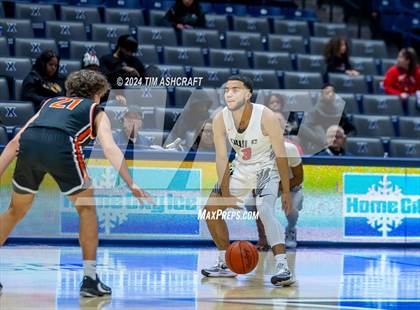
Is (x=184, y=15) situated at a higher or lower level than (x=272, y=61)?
higher

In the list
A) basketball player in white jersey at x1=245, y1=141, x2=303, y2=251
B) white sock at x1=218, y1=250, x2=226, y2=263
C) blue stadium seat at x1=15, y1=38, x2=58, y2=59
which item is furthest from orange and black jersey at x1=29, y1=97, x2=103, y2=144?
blue stadium seat at x1=15, y1=38, x2=58, y2=59

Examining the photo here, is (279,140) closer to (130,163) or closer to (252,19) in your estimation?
(130,163)

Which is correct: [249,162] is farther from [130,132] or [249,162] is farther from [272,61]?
[272,61]

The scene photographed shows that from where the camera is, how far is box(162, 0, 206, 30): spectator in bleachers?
1606 centimetres

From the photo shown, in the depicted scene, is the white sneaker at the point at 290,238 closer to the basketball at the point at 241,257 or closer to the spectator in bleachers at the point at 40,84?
the spectator in bleachers at the point at 40,84

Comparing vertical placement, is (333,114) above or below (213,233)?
above

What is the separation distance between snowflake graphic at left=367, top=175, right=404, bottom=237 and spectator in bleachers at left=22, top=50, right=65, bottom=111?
13.5 ft

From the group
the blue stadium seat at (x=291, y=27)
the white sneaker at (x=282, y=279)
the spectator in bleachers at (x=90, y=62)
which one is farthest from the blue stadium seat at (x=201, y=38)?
the white sneaker at (x=282, y=279)

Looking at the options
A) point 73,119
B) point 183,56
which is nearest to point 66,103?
point 73,119

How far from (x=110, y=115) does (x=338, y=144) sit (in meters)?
3.13

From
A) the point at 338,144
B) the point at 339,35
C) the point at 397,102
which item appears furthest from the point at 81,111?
the point at 339,35

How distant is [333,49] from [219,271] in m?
7.30

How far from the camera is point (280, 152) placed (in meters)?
9.21

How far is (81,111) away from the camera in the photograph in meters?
8.01
